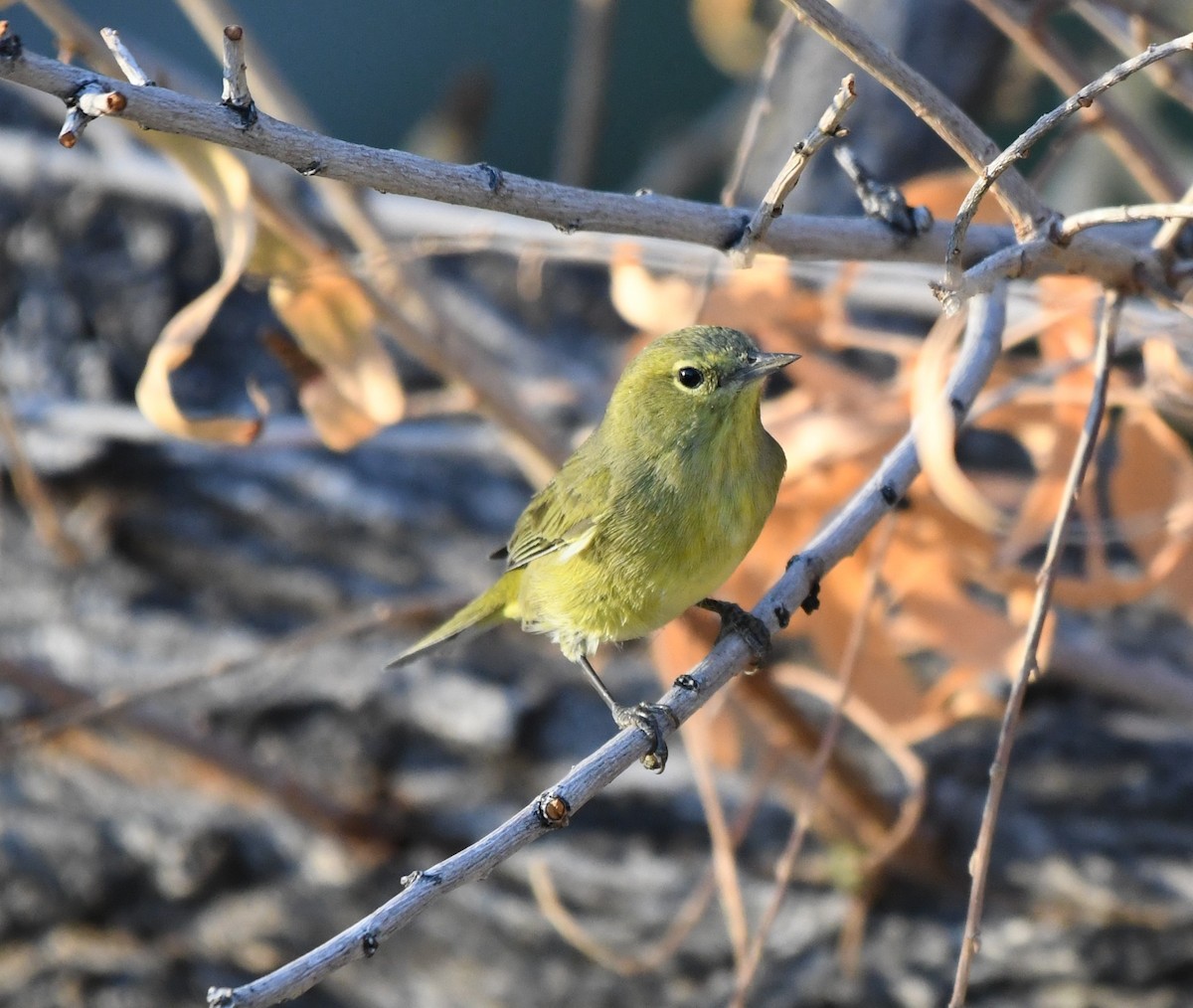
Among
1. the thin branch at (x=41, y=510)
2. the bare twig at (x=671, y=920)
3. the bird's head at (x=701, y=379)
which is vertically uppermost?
the thin branch at (x=41, y=510)

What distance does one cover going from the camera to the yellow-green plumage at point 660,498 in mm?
2135

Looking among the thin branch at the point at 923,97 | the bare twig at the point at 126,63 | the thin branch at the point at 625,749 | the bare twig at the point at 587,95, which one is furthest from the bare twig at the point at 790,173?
the bare twig at the point at 587,95

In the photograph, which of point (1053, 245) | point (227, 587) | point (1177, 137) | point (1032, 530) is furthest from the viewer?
point (1177, 137)

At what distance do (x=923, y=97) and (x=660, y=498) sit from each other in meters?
0.89

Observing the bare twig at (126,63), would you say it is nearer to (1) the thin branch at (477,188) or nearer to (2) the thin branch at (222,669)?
(1) the thin branch at (477,188)

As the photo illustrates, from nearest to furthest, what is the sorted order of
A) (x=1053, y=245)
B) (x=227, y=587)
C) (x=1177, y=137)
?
(x=1053, y=245)
(x=227, y=587)
(x=1177, y=137)

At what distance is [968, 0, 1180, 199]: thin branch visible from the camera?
2223 millimetres

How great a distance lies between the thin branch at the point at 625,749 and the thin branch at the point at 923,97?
284 millimetres

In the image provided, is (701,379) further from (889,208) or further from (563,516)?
(889,208)

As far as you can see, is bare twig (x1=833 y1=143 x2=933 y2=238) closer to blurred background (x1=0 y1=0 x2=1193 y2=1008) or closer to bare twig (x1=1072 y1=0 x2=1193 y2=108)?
blurred background (x1=0 y1=0 x2=1193 y2=1008)

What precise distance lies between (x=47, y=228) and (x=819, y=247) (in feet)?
9.35

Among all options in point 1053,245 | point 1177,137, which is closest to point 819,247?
point 1053,245

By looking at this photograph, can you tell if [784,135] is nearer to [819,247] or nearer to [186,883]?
[819,247]

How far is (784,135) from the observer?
3.71m
